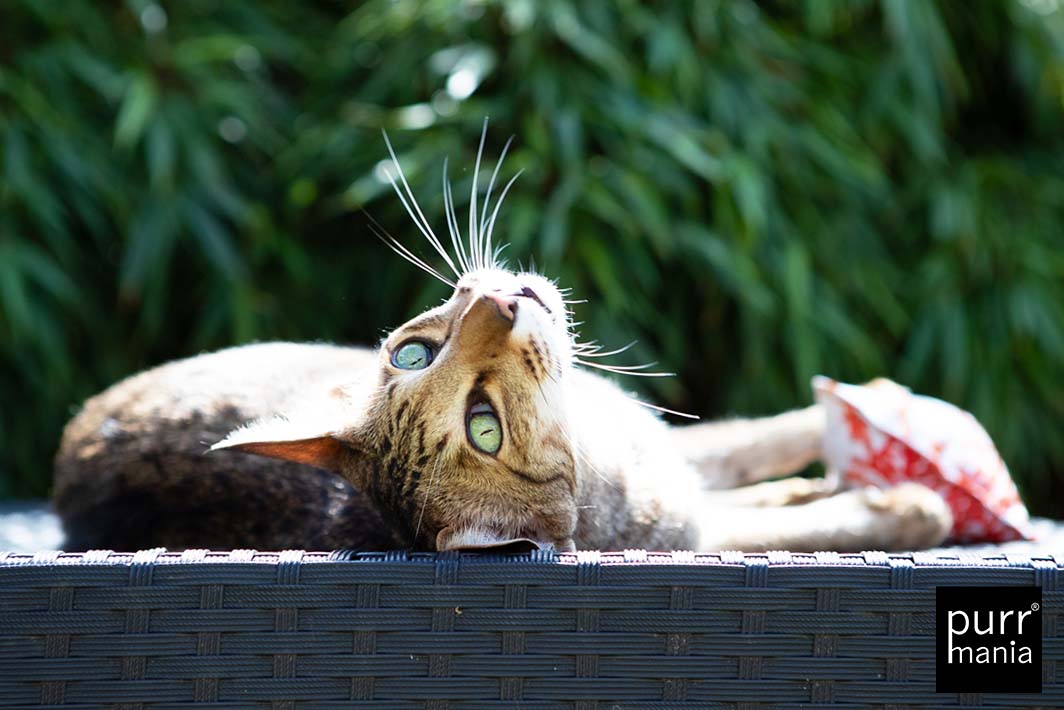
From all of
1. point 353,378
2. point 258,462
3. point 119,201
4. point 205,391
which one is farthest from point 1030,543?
point 119,201

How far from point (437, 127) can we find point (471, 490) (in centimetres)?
219

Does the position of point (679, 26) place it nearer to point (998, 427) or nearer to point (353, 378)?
point (998, 427)

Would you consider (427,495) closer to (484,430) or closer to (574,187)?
(484,430)

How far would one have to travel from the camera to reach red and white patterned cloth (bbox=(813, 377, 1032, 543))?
2.40 meters

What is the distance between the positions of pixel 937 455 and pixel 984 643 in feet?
3.32

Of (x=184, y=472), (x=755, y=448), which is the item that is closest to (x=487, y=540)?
(x=184, y=472)

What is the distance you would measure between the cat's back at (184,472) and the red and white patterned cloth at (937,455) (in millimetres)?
1089

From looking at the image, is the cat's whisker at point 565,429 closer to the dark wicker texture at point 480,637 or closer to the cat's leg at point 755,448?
the dark wicker texture at point 480,637

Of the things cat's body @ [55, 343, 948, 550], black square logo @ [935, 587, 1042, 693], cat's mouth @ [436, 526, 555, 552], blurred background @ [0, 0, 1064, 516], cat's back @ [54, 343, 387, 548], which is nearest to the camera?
black square logo @ [935, 587, 1042, 693]

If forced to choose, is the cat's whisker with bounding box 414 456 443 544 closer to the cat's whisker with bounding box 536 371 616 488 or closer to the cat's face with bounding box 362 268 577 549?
the cat's face with bounding box 362 268 577 549

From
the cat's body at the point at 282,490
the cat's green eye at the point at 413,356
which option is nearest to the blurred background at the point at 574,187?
the cat's body at the point at 282,490

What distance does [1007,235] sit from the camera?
163 inches

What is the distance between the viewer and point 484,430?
1.89 metres

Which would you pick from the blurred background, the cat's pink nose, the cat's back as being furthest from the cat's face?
the blurred background
